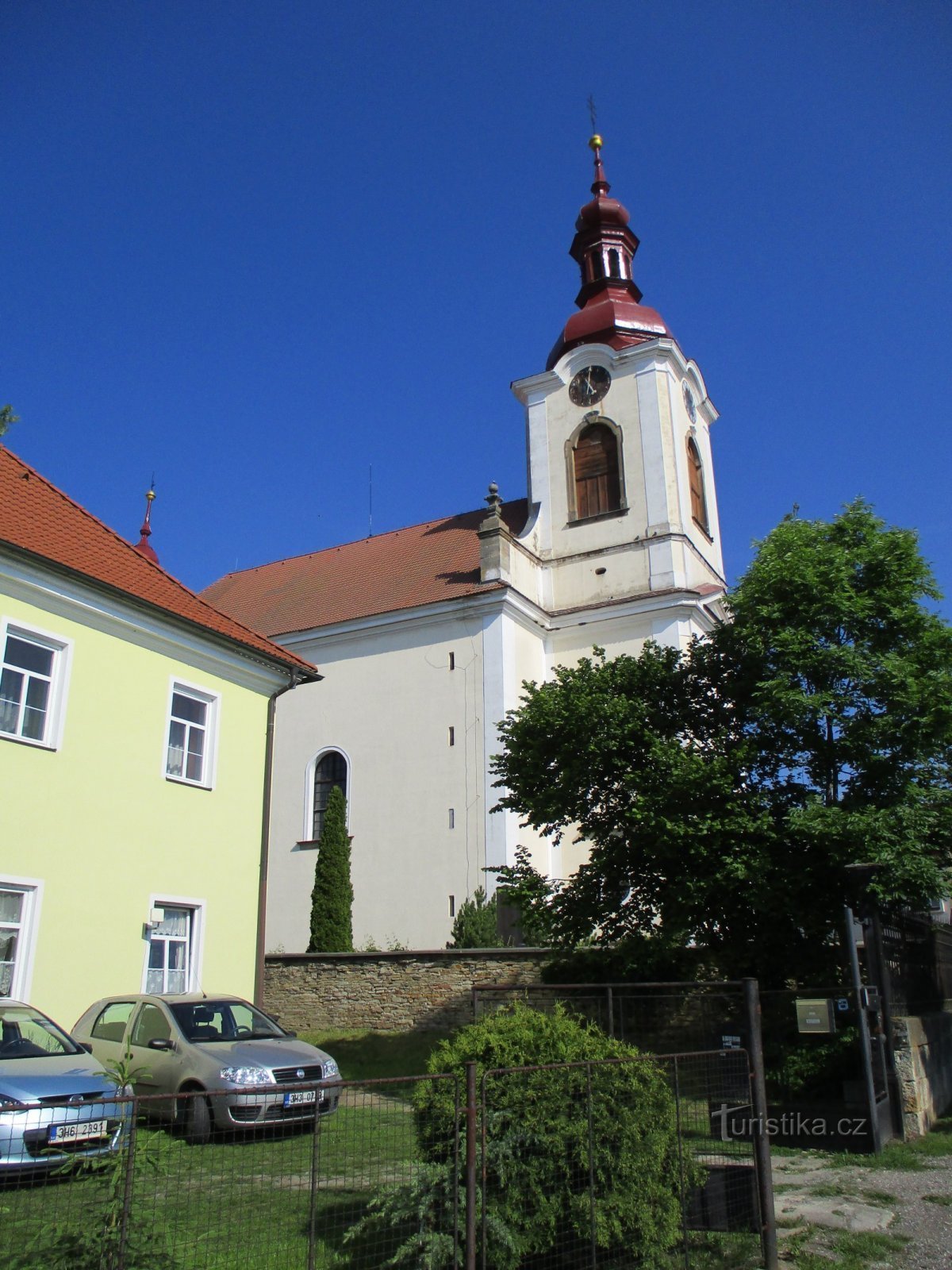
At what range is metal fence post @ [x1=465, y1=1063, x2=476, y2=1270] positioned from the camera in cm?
498

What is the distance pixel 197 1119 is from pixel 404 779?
1980 centimetres

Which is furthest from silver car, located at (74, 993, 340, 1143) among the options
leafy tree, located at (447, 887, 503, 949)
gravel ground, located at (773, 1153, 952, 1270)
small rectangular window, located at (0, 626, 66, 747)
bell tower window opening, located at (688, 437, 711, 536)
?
bell tower window opening, located at (688, 437, 711, 536)

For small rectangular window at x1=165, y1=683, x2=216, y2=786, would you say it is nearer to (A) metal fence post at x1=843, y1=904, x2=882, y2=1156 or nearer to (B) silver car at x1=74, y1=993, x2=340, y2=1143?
(B) silver car at x1=74, y1=993, x2=340, y2=1143

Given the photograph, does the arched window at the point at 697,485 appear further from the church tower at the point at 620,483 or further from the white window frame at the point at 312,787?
the white window frame at the point at 312,787

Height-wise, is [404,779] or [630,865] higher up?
[404,779]

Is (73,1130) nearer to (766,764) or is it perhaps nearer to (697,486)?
(766,764)

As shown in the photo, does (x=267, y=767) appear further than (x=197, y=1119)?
Yes

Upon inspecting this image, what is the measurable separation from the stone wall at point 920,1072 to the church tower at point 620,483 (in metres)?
13.2

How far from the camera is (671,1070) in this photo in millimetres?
6547

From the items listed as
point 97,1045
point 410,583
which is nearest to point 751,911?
point 97,1045

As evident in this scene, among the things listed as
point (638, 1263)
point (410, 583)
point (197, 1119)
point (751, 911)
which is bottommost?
point (638, 1263)

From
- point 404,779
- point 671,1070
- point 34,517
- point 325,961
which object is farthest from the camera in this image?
point 404,779

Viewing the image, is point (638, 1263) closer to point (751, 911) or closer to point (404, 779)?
point (751, 911)

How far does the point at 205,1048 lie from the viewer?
410 inches
